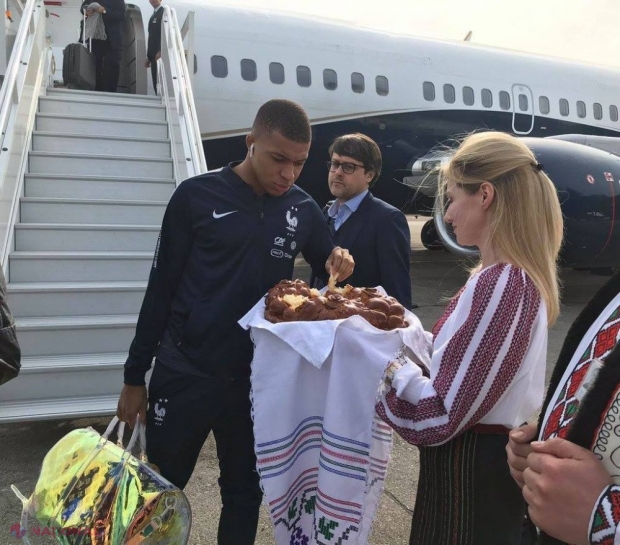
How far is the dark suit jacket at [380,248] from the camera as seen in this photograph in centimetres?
272

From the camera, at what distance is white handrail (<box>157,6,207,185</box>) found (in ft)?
16.6

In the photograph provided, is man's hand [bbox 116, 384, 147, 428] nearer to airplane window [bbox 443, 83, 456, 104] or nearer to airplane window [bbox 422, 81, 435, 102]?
airplane window [bbox 422, 81, 435, 102]

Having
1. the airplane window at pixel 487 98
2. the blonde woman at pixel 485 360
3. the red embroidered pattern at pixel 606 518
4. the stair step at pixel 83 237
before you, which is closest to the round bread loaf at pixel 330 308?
the blonde woman at pixel 485 360

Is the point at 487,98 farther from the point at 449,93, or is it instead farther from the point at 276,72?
the point at 276,72

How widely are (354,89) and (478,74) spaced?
121 inches

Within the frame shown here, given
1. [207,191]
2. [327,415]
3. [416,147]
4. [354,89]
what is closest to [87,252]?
[207,191]

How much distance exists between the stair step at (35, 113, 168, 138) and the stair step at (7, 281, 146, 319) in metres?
2.28

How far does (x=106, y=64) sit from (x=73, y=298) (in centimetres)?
495

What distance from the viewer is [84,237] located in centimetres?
491

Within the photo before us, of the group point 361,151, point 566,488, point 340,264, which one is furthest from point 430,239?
point 566,488

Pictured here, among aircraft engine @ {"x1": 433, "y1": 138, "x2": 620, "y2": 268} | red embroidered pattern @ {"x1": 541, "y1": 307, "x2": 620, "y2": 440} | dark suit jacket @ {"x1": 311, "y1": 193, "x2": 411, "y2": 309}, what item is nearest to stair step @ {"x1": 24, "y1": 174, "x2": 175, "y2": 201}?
dark suit jacket @ {"x1": 311, "y1": 193, "x2": 411, "y2": 309}

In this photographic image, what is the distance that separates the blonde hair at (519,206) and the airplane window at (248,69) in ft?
26.5

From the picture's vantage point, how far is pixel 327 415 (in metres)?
Answer: 1.62

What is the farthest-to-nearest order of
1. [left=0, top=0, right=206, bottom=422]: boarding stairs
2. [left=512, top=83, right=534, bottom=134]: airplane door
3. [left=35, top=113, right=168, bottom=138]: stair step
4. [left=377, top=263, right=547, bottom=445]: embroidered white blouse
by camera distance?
[left=512, top=83, right=534, bottom=134]: airplane door, [left=35, top=113, right=168, bottom=138]: stair step, [left=0, top=0, right=206, bottom=422]: boarding stairs, [left=377, top=263, right=547, bottom=445]: embroidered white blouse
